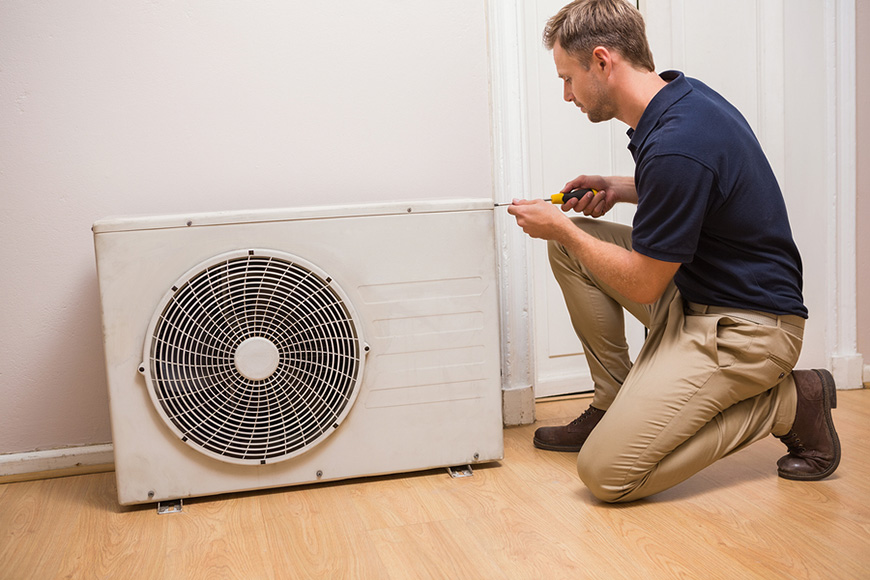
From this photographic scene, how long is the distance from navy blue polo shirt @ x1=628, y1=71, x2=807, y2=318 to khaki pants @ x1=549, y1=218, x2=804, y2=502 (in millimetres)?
54

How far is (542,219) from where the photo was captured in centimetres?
158

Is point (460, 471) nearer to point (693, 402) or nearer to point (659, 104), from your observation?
point (693, 402)

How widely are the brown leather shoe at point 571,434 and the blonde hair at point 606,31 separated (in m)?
0.83

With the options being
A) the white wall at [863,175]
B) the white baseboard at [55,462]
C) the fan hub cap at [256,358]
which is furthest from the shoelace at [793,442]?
the white baseboard at [55,462]

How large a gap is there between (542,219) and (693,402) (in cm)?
48

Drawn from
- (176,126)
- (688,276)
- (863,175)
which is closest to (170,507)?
(176,126)

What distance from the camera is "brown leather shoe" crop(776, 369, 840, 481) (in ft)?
5.19

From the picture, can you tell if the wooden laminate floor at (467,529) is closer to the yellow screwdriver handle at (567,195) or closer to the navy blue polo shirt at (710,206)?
the navy blue polo shirt at (710,206)

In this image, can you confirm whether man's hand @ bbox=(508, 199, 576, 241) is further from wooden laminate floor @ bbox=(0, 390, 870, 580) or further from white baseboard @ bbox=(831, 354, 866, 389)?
white baseboard @ bbox=(831, 354, 866, 389)

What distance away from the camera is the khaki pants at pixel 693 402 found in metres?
1.50

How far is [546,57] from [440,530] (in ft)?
4.70

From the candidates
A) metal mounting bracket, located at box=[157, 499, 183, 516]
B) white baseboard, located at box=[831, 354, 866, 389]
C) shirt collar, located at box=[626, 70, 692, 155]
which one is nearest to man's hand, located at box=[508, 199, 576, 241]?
shirt collar, located at box=[626, 70, 692, 155]

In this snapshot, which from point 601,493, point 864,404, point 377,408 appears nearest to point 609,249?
point 601,493

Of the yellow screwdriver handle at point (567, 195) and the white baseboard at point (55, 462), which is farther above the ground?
the yellow screwdriver handle at point (567, 195)
